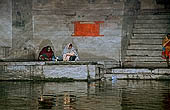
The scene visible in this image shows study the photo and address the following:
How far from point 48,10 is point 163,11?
5.58 meters

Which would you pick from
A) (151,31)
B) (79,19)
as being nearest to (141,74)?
(151,31)

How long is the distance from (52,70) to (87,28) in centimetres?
518

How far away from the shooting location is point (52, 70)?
15031 mm

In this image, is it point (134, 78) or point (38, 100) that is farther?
point (134, 78)

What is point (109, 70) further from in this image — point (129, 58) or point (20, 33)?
point (20, 33)

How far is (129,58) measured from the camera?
19062 millimetres

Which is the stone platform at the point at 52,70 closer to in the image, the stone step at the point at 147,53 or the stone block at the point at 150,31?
the stone step at the point at 147,53

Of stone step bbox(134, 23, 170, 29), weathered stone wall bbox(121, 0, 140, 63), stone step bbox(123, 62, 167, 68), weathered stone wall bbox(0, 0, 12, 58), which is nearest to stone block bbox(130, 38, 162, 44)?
weathered stone wall bbox(121, 0, 140, 63)

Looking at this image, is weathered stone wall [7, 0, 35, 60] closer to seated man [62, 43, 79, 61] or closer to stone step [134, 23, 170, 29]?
seated man [62, 43, 79, 61]

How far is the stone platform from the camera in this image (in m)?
15.0

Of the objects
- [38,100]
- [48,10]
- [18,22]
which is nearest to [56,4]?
[48,10]

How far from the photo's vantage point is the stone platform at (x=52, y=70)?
49.1 feet

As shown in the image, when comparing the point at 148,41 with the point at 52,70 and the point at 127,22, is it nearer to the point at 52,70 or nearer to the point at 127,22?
the point at 127,22

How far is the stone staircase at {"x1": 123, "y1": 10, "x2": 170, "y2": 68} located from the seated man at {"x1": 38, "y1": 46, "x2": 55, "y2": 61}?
3488 mm
